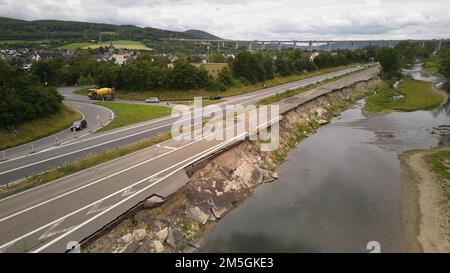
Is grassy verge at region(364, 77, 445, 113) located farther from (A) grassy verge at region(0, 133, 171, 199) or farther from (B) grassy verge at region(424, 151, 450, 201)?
(A) grassy verge at region(0, 133, 171, 199)

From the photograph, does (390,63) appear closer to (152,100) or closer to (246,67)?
(246,67)

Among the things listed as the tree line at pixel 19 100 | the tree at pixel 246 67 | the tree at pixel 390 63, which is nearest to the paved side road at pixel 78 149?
the tree line at pixel 19 100

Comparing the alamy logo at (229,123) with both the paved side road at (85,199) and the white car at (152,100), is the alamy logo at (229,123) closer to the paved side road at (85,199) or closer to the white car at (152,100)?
the paved side road at (85,199)

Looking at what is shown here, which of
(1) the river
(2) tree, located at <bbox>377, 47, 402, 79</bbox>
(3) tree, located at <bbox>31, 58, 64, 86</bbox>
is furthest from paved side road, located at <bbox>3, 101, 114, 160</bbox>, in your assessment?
(2) tree, located at <bbox>377, 47, 402, 79</bbox>

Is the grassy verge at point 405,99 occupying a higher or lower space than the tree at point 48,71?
lower

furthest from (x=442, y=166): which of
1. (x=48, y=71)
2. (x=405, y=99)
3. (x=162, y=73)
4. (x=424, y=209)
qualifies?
(x=48, y=71)

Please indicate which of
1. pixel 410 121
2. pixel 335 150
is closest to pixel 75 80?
pixel 335 150
